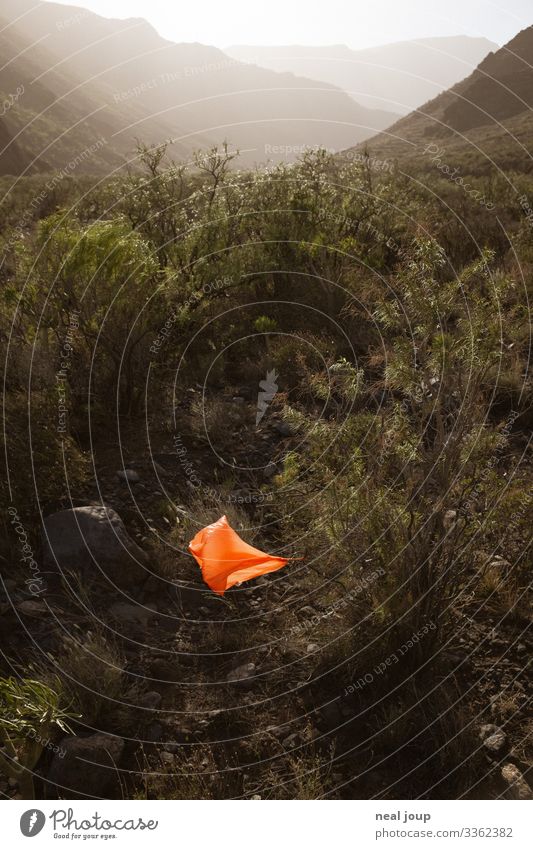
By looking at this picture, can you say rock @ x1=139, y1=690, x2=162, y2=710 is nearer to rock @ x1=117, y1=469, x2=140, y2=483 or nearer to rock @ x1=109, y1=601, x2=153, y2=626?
rock @ x1=109, y1=601, x2=153, y2=626

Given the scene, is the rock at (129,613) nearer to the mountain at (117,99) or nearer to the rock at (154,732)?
the rock at (154,732)

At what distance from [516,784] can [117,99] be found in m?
96.8

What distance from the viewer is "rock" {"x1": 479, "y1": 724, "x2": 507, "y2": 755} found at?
3623mm

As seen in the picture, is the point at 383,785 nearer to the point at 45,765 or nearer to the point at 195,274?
the point at 45,765

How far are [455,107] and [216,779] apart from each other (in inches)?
2431

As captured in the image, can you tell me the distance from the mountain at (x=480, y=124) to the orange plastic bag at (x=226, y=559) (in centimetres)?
2291

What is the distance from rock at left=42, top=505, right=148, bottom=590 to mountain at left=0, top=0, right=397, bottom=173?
36401 mm

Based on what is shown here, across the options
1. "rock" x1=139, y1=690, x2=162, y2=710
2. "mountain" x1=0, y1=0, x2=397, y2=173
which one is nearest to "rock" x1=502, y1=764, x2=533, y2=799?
"rock" x1=139, y1=690, x2=162, y2=710

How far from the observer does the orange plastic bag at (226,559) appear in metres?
5.26

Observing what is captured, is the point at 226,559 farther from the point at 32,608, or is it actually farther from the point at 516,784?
the point at 516,784

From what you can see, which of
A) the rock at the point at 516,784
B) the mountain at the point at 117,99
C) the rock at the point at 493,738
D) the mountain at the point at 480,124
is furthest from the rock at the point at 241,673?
the mountain at the point at 117,99

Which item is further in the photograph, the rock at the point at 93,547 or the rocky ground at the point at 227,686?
the rock at the point at 93,547

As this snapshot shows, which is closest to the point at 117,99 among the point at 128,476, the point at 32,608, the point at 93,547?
the point at 128,476
